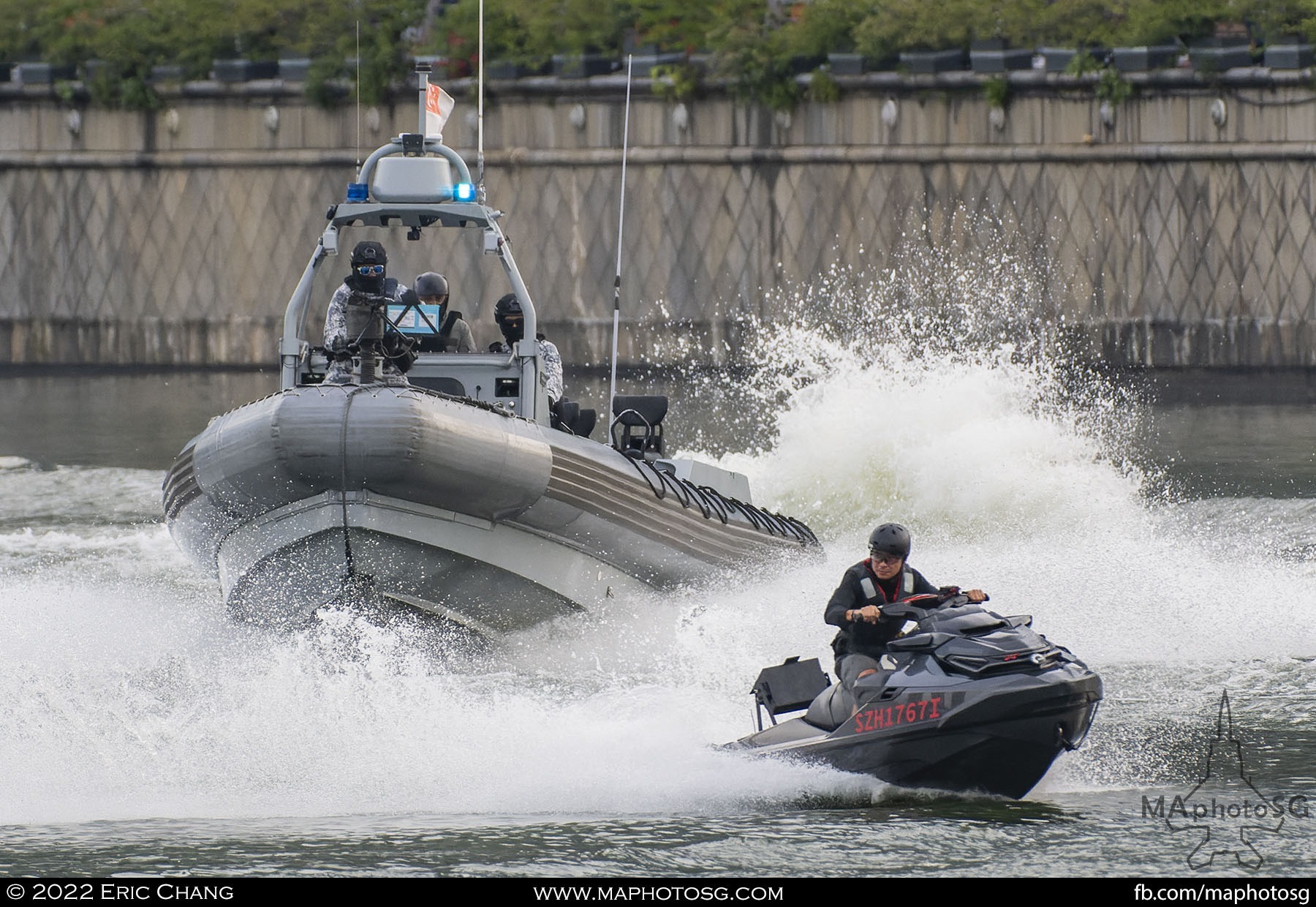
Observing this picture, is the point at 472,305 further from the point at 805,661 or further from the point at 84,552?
the point at 805,661

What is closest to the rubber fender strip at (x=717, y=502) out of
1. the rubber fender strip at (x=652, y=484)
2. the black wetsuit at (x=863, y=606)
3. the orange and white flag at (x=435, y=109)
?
the rubber fender strip at (x=652, y=484)

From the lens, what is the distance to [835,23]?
78.9 ft

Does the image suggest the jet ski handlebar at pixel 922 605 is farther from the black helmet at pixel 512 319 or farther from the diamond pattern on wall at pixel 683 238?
the diamond pattern on wall at pixel 683 238

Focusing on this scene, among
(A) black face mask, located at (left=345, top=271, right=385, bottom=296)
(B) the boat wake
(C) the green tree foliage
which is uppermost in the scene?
(C) the green tree foliage

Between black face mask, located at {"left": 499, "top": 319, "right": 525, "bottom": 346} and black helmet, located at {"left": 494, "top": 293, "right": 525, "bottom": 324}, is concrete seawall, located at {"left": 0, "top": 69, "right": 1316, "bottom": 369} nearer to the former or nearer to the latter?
black helmet, located at {"left": 494, "top": 293, "right": 525, "bottom": 324}

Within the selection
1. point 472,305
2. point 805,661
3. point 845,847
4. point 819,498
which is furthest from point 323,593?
point 472,305

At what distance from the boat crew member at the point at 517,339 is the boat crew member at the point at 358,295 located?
1078mm

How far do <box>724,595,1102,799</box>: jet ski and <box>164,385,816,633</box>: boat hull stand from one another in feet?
7.60

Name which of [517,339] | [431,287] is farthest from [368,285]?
[517,339]

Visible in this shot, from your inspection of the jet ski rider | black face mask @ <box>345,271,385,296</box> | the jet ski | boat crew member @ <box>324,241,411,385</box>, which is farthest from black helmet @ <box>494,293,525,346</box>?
the jet ski

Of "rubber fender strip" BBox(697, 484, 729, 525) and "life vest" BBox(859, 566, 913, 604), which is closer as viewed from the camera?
"life vest" BBox(859, 566, 913, 604)

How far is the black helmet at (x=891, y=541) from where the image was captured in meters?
7.08

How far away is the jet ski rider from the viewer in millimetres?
6934
